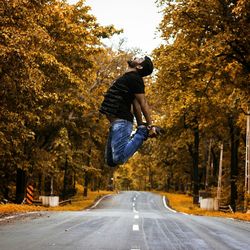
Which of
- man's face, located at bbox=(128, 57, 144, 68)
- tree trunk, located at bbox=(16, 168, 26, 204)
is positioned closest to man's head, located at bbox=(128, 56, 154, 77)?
man's face, located at bbox=(128, 57, 144, 68)

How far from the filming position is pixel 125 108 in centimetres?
507

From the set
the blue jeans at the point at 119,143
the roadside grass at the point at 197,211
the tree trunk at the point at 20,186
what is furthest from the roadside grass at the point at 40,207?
the blue jeans at the point at 119,143

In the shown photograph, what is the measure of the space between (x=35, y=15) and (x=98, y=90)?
18956mm

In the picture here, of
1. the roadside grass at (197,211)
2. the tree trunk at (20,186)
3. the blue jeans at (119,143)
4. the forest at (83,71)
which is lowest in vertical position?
the roadside grass at (197,211)

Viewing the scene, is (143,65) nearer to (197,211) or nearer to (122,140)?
(122,140)

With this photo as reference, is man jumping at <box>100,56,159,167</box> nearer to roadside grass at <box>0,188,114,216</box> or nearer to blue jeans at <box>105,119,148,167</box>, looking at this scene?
blue jeans at <box>105,119,148,167</box>

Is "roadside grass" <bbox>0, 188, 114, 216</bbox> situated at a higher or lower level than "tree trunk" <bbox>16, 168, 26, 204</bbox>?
lower

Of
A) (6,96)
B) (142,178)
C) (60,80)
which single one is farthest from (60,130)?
(142,178)

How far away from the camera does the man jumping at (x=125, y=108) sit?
16.3 feet

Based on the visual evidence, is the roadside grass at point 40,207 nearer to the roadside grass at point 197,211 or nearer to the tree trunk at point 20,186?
the tree trunk at point 20,186

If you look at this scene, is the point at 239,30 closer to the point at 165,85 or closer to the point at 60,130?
the point at 165,85

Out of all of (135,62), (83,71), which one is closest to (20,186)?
(83,71)

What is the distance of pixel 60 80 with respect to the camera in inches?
1000

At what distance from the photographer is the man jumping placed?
196 inches
